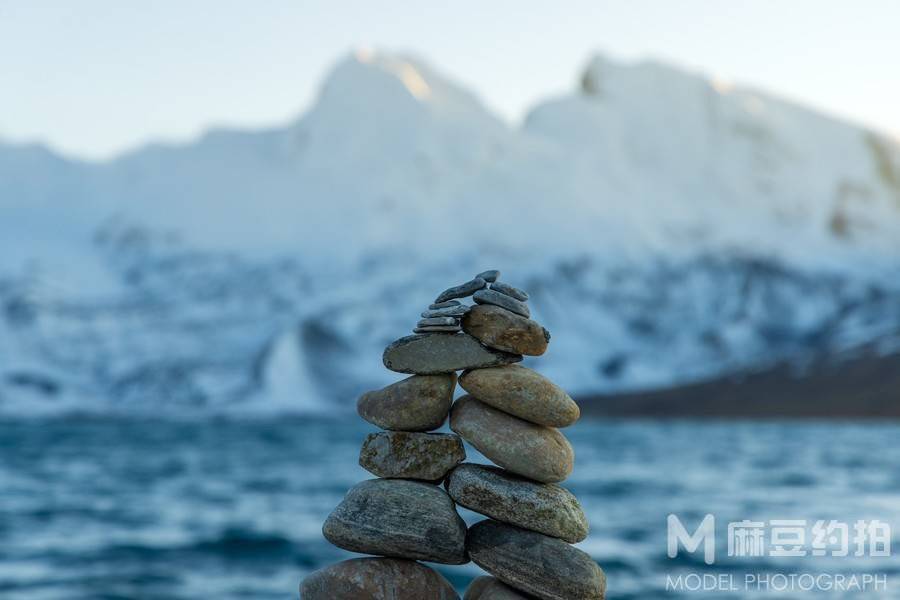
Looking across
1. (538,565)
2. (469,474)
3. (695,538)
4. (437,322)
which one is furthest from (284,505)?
(437,322)

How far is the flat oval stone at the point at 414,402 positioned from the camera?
1294cm

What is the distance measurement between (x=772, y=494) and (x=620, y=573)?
86.8 ft

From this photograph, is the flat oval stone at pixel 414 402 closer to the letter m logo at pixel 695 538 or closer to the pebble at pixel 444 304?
the pebble at pixel 444 304

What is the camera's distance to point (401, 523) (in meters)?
12.7

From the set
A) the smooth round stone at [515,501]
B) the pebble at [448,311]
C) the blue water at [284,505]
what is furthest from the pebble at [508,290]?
the blue water at [284,505]

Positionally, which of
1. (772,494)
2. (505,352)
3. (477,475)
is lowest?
(477,475)

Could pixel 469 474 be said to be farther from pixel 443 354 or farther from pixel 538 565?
pixel 443 354

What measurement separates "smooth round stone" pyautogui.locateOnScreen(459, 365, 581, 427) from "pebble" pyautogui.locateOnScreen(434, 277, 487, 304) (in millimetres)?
871

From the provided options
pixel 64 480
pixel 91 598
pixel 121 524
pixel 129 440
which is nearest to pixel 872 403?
pixel 129 440

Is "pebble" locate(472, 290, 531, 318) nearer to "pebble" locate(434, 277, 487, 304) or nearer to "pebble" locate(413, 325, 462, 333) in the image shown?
"pebble" locate(434, 277, 487, 304)

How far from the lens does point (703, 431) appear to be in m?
148

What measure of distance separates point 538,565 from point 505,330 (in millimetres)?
2580

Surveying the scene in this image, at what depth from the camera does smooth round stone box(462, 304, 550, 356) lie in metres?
12.6

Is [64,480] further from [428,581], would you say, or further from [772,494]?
[428,581]
